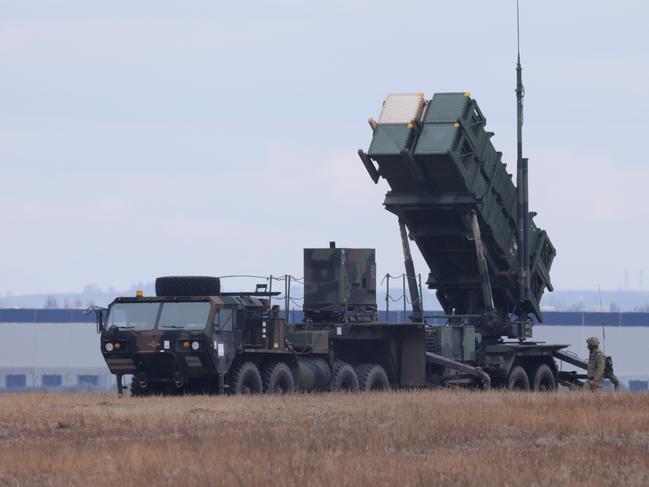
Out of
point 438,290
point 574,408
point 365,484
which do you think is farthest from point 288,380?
point 365,484

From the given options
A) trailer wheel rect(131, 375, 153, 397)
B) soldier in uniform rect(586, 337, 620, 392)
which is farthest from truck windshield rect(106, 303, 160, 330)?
soldier in uniform rect(586, 337, 620, 392)

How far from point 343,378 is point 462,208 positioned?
4214 mm

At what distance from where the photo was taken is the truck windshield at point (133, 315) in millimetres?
26781

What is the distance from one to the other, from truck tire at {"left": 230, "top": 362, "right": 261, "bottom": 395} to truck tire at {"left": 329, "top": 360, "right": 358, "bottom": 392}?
240 cm

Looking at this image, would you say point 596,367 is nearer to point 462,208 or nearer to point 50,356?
point 462,208

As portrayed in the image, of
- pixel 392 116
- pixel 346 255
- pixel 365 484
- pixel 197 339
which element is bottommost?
pixel 365 484

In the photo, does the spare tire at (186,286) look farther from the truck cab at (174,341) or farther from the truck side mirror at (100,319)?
the truck side mirror at (100,319)

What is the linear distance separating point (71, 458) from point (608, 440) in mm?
6211

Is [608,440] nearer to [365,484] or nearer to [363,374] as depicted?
[365,484]

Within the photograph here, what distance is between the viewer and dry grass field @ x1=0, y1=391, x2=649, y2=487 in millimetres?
13672

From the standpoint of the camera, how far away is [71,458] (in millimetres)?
14922

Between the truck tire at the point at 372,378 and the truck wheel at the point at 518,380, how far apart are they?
2.94 meters

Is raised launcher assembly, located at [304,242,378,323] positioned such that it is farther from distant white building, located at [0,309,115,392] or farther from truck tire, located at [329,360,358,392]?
distant white building, located at [0,309,115,392]

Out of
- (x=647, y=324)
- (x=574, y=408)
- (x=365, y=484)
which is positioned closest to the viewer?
(x=365, y=484)
